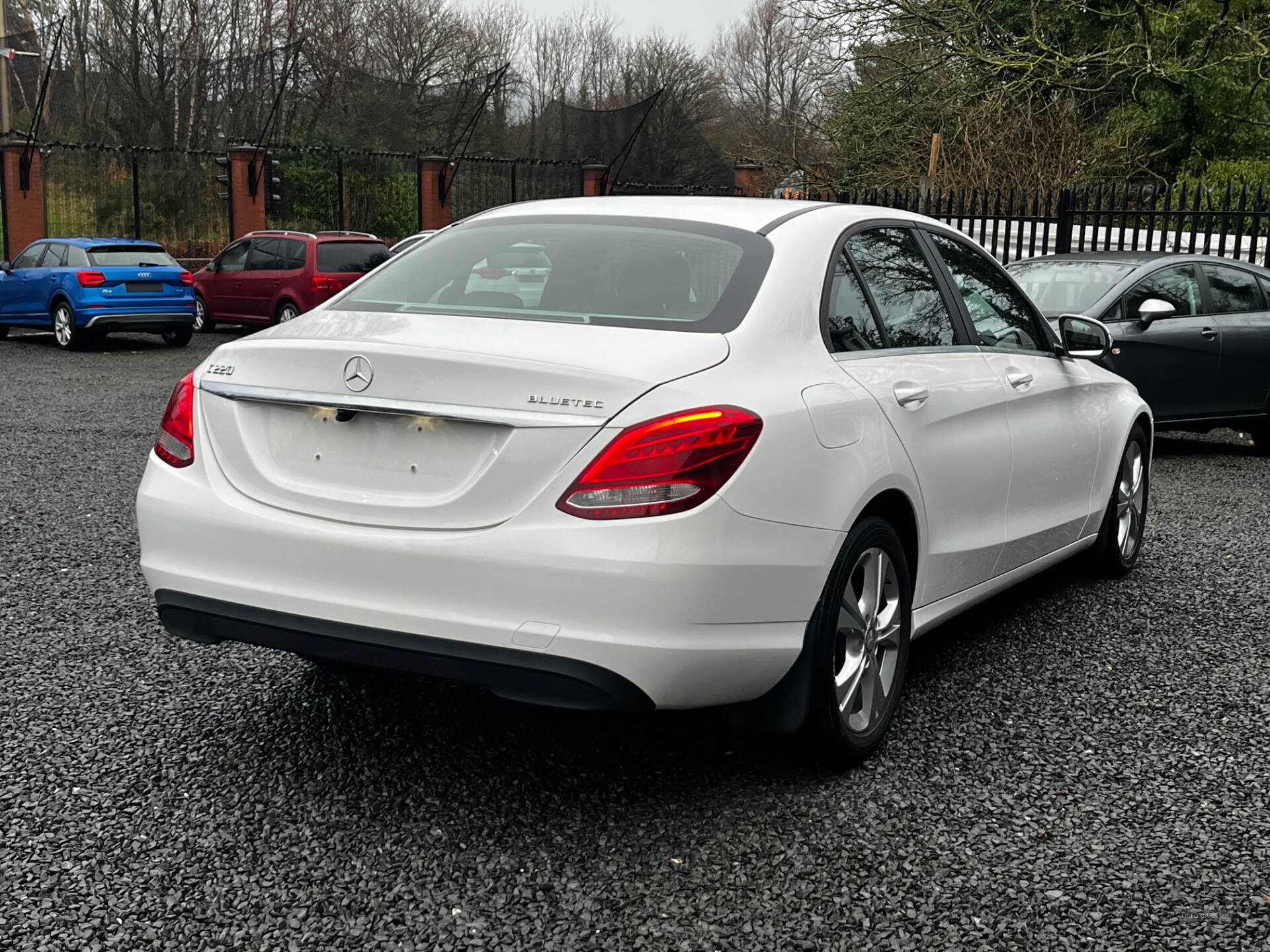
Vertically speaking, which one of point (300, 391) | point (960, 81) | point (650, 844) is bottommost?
point (650, 844)

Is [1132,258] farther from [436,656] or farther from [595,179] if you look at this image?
[595,179]

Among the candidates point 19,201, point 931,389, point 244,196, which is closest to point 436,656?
point 931,389

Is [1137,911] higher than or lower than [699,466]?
lower

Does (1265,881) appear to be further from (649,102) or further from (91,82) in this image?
(91,82)

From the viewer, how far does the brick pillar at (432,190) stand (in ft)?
105

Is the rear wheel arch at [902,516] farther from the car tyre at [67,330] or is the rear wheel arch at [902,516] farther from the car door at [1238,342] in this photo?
the car tyre at [67,330]

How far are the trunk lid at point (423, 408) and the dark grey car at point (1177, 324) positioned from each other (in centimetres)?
704

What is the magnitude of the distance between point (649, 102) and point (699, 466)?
102ft

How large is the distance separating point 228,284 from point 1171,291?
50.3 ft

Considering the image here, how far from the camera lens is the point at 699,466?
119 inches

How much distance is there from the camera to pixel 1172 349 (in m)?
9.81

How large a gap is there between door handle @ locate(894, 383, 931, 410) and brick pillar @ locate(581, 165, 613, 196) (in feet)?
102

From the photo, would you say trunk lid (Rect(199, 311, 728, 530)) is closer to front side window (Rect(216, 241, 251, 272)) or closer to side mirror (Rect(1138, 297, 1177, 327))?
side mirror (Rect(1138, 297, 1177, 327))

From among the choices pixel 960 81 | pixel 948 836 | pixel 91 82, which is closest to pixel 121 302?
pixel 960 81
